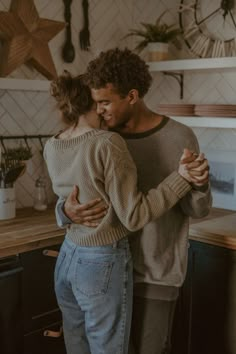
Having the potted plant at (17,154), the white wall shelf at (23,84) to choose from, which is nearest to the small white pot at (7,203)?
the potted plant at (17,154)

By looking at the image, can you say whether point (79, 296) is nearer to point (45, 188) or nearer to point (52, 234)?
point (52, 234)

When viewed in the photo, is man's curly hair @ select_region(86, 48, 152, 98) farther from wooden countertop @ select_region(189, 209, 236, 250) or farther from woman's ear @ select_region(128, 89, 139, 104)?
wooden countertop @ select_region(189, 209, 236, 250)

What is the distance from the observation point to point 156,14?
3.24 meters

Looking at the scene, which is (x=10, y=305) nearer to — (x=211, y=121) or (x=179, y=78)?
(x=211, y=121)

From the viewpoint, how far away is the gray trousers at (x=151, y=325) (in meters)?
1.71

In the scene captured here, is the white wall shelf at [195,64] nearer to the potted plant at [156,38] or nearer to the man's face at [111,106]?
the potted plant at [156,38]

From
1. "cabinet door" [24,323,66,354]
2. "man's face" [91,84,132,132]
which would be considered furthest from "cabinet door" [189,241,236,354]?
"man's face" [91,84,132,132]

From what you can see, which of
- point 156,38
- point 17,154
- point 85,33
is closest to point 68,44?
point 85,33

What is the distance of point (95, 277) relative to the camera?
1.58 meters

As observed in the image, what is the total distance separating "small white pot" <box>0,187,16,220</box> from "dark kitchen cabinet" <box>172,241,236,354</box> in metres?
0.89

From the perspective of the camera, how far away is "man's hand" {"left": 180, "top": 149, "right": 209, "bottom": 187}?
1498 millimetres

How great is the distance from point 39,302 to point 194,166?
104cm

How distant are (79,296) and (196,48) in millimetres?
1994

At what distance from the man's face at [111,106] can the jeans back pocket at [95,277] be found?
461 millimetres
